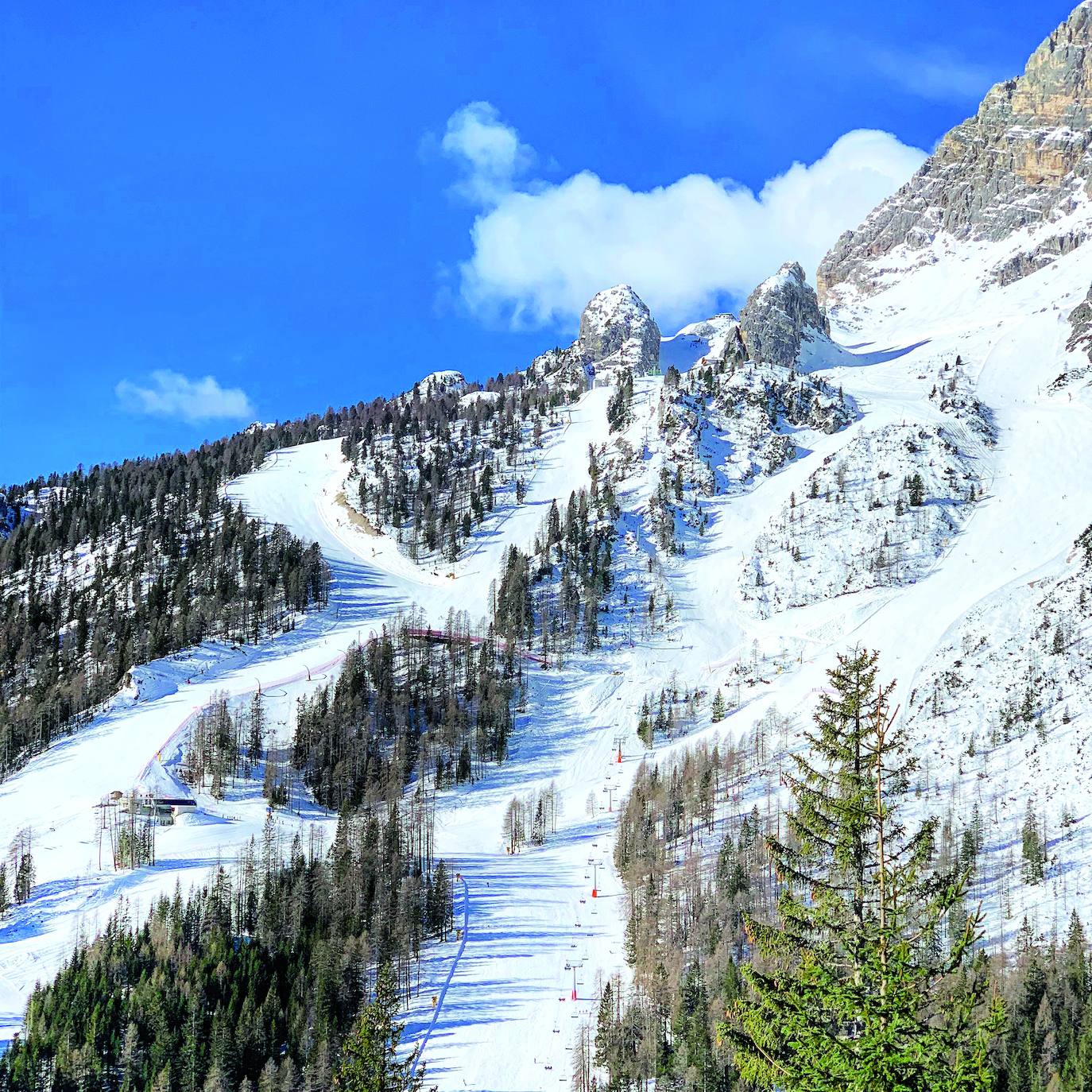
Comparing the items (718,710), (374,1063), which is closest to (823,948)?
(374,1063)

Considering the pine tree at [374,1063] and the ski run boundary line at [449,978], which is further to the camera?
the ski run boundary line at [449,978]

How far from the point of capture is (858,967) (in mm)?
19109

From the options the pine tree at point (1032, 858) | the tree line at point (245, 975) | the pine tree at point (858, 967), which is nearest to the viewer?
the pine tree at point (858, 967)

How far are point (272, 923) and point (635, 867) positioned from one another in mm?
49131

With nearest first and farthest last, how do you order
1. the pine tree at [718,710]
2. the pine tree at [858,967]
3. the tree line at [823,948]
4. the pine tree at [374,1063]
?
the pine tree at [858,967], the tree line at [823,948], the pine tree at [374,1063], the pine tree at [718,710]

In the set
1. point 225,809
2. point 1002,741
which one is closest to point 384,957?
point 225,809

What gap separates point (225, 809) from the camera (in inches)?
6043

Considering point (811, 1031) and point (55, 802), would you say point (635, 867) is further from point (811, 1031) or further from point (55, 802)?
point (811, 1031)

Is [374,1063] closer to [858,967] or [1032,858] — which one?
[858,967]

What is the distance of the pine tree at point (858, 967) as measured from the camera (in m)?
18.4

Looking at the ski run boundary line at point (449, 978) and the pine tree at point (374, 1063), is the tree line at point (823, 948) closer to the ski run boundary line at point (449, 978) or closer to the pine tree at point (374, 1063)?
the pine tree at point (374, 1063)

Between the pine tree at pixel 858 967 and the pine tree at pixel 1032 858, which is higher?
the pine tree at pixel 858 967

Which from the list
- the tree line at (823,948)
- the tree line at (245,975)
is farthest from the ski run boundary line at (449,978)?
the tree line at (823,948)

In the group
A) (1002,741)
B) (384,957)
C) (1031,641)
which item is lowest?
(384,957)
